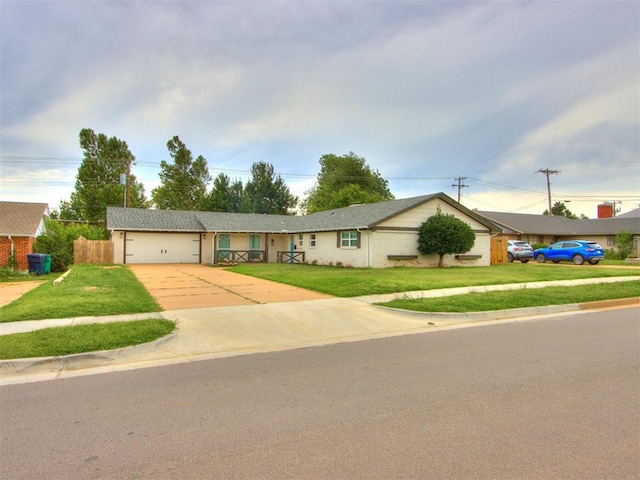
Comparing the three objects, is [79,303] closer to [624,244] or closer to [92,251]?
[92,251]

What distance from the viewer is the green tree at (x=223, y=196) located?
53.1 m

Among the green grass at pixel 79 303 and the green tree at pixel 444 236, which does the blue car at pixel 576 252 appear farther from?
the green grass at pixel 79 303

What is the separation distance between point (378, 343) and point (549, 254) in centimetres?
2790

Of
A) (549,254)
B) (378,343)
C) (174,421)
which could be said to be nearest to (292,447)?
(174,421)

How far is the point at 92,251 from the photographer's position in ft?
91.1

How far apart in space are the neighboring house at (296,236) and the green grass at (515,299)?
420 inches

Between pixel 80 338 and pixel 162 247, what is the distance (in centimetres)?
2438

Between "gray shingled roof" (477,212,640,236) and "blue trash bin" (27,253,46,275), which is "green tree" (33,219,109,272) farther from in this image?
"gray shingled roof" (477,212,640,236)

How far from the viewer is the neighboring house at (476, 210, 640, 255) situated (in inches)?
1673

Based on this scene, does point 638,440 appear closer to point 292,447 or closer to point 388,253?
point 292,447

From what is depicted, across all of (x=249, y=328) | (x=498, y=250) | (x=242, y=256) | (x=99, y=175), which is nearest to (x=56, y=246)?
(x=242, y=256)

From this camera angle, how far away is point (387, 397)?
484cm

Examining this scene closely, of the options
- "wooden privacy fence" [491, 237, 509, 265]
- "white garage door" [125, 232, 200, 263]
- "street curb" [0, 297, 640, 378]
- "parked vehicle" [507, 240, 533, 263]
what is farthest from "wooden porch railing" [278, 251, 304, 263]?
"street curb" [0, 297, 640, 378]

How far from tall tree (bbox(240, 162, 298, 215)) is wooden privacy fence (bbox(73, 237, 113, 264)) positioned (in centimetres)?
3000
